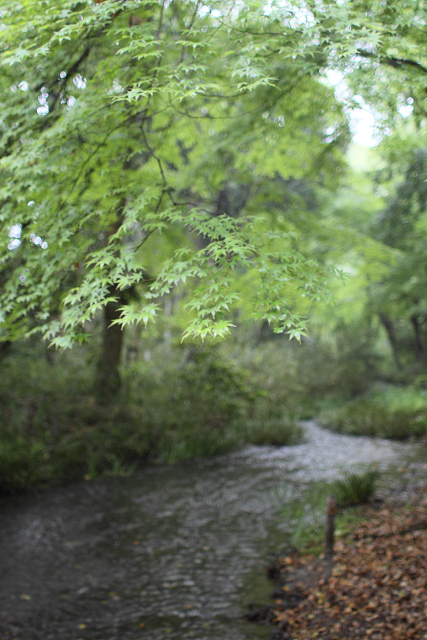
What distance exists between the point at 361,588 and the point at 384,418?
8435 mm

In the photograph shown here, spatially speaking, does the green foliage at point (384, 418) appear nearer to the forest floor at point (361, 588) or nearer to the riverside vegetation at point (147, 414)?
the riverside vegetation at point (147, 414)

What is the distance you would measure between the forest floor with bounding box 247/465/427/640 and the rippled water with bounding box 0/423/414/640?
0.42m

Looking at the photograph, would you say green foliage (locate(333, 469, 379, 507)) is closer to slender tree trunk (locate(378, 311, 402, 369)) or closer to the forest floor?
the forest floor

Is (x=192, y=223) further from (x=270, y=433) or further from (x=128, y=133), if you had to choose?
(x=270, y=433)

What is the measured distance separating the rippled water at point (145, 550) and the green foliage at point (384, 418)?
2.25m

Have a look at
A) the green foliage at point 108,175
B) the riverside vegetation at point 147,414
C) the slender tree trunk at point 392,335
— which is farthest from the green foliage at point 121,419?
the slender tree trunk at point 392,335

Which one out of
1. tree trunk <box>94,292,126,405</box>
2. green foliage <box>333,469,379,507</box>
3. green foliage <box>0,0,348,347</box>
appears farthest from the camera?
tree trunk <box>94,292,126,405</box>

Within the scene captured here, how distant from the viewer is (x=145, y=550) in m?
5.61

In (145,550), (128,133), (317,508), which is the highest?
(128,133)

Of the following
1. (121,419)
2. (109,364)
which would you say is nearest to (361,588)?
(121,419)

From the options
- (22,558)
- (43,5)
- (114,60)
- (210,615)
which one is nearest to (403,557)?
(210,615)

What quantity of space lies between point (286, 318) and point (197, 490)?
18.8ft

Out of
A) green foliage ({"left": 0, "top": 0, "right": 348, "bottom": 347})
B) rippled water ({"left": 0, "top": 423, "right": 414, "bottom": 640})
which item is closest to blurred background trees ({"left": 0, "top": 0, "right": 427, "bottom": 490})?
green foliage ({"left": 0, "top": 0, "right": 348, "bottom": 347})

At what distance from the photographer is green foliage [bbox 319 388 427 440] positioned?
36.7 ft
